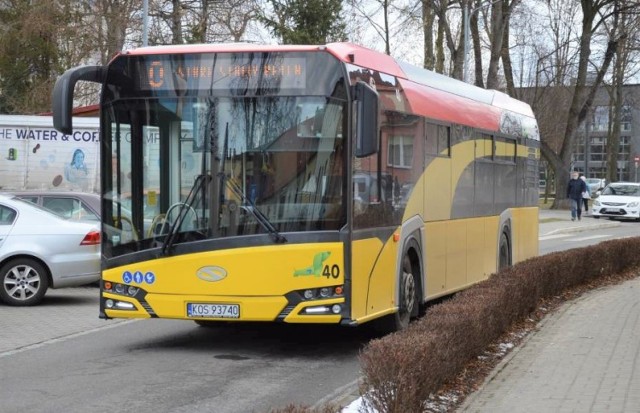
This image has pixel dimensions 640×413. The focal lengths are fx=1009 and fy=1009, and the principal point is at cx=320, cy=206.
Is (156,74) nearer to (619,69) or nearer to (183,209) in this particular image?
(183,209)

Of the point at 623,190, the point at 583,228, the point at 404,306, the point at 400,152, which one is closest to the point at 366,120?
the point at 400,152

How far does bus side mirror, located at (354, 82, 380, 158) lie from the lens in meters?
8.91

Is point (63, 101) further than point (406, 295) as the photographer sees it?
No

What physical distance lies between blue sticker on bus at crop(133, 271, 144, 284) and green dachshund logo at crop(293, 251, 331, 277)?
1.52 meters

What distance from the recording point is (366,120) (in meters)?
9.01

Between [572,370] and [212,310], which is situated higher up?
[212,310]

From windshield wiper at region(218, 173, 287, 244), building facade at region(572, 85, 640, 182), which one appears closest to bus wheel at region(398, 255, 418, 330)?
windshield wiper at region(218, 173, 287, 244)

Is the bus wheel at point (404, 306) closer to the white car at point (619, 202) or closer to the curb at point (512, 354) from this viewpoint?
the curb at point (512, 354)

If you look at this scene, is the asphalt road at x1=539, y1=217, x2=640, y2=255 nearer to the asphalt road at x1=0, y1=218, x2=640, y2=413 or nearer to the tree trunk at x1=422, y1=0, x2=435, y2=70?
the tree trunk at x1=422, y1=0, x2=435, y2=70

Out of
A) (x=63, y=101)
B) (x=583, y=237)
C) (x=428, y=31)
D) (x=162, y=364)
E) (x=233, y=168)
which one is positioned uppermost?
(x=428, y=31)

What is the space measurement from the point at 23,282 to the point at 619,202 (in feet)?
114

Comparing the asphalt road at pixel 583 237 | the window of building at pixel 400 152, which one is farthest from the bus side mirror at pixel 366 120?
the asphalt road at pixel 583 237

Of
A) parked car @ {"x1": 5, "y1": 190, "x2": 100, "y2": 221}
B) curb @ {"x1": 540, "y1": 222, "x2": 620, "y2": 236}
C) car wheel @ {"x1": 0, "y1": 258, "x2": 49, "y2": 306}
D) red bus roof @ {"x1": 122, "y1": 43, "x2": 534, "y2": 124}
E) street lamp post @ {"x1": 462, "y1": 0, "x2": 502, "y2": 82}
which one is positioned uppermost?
street lamp post @ {"x1": 462, "y1": 0, "x2": 502, "y2": 82}

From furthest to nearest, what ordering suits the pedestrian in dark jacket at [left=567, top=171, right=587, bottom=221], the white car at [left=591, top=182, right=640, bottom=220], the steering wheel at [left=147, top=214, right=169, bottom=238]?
the white car at [left=591, top=182, right=640, bottom=220] → the pedestrian in dark jacket at [left=567, top=171, right=587, bottom=221] → the steering wheel at [left=147, top=214, right=169, bottom=238]
